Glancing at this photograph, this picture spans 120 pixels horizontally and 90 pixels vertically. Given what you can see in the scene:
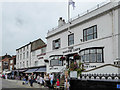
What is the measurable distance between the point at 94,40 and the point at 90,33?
54.3 inches

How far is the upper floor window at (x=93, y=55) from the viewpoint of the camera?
18266 millimetres

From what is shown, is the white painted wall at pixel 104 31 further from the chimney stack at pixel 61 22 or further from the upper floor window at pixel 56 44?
the chimney stack at pixel 61 22

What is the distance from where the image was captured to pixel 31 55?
43.0 meters

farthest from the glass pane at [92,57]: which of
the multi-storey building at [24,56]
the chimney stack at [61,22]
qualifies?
the multi-storey building at [24,56]

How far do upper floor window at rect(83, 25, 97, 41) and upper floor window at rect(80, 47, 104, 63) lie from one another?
1.66 m

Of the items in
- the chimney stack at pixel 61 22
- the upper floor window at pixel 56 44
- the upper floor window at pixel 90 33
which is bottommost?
the upper floor window at pixel 56 44

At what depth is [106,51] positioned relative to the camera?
1755cm

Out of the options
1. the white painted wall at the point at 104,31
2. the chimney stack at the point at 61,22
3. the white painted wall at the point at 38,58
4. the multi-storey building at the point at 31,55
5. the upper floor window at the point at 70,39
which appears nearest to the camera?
the white painted wall at the point at 104,31

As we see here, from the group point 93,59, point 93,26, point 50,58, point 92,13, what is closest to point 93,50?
point 93,59

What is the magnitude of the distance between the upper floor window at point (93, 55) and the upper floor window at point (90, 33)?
1.66 meters

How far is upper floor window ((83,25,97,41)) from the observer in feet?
64.7

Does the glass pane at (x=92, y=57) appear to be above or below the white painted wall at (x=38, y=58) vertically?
above

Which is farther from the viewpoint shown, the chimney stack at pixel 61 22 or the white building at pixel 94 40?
the chimney stack at pixel 61 22

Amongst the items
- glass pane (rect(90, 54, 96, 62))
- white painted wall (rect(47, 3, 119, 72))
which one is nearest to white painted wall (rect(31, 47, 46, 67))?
white painted wall (rect(47, 3, 119, 72))
